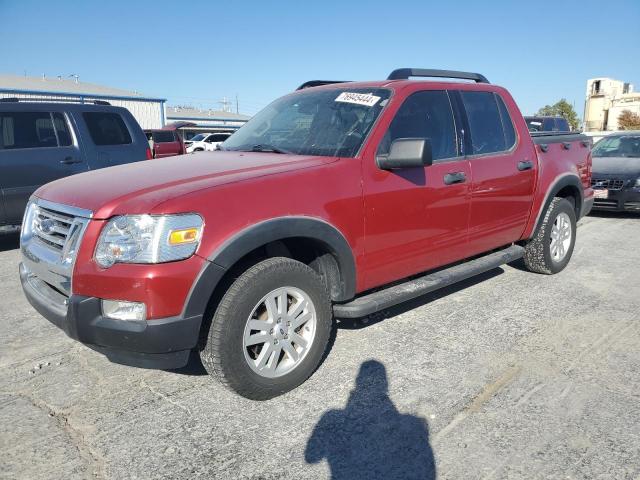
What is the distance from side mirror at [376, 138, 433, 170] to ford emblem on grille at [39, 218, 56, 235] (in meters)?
2.02

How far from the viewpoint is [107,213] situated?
2486mm

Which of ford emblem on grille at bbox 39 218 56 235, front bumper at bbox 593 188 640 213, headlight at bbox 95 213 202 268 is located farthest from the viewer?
front bumper at bbox 593 188 640 213

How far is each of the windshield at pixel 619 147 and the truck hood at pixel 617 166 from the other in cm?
44

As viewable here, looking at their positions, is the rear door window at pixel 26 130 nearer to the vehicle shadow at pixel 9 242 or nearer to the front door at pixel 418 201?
the vehicle shadow at pixel 9 242

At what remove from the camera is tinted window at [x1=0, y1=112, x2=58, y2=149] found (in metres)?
6.16

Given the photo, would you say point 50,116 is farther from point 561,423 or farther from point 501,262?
point 561,423

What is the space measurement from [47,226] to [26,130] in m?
4.22

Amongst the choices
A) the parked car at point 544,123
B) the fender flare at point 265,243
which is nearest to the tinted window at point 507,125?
the fender flare at point 265,243

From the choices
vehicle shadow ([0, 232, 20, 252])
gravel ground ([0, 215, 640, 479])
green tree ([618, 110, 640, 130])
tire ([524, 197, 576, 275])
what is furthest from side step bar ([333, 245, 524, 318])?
green tree ([618, 110, 640, 130])

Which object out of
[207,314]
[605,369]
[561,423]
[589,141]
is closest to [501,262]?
[605,369]

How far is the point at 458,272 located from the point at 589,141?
9.67ft

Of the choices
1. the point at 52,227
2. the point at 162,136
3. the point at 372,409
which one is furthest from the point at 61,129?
the point at 162,136

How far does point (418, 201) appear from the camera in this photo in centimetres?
353

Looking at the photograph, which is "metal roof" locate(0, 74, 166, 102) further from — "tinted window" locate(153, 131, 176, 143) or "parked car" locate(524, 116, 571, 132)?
"parked car" locate(524, 116, 571, 132)
